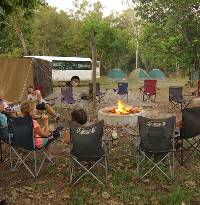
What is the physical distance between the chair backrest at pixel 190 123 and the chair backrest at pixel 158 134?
71 centimetres

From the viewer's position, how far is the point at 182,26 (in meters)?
22.1

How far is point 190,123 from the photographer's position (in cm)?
630

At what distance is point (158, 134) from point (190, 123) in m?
A: 0.94

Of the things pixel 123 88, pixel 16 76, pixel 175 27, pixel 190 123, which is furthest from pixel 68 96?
pixel 175 27

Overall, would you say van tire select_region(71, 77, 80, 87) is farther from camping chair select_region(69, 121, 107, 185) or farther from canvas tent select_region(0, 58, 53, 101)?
camping chair select_region(69, 121, 107, 185)

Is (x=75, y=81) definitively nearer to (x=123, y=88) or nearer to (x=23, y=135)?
(x=123, y=88)

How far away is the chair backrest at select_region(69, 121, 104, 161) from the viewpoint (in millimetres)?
5434

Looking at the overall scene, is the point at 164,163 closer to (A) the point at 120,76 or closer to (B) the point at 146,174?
(B) the point at 146,174

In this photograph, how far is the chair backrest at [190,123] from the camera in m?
6.28

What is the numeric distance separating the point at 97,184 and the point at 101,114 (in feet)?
15.1

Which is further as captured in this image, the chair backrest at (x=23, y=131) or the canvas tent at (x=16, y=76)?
the canvas tent at (x=16, y=76)

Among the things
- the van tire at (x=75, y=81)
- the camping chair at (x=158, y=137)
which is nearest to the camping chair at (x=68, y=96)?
the camping chair at (x=158, y=137)

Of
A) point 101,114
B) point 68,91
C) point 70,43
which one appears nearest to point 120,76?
point 70,43

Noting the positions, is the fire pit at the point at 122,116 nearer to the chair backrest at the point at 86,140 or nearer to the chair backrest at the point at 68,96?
the chair backrest at the point at 68,96
